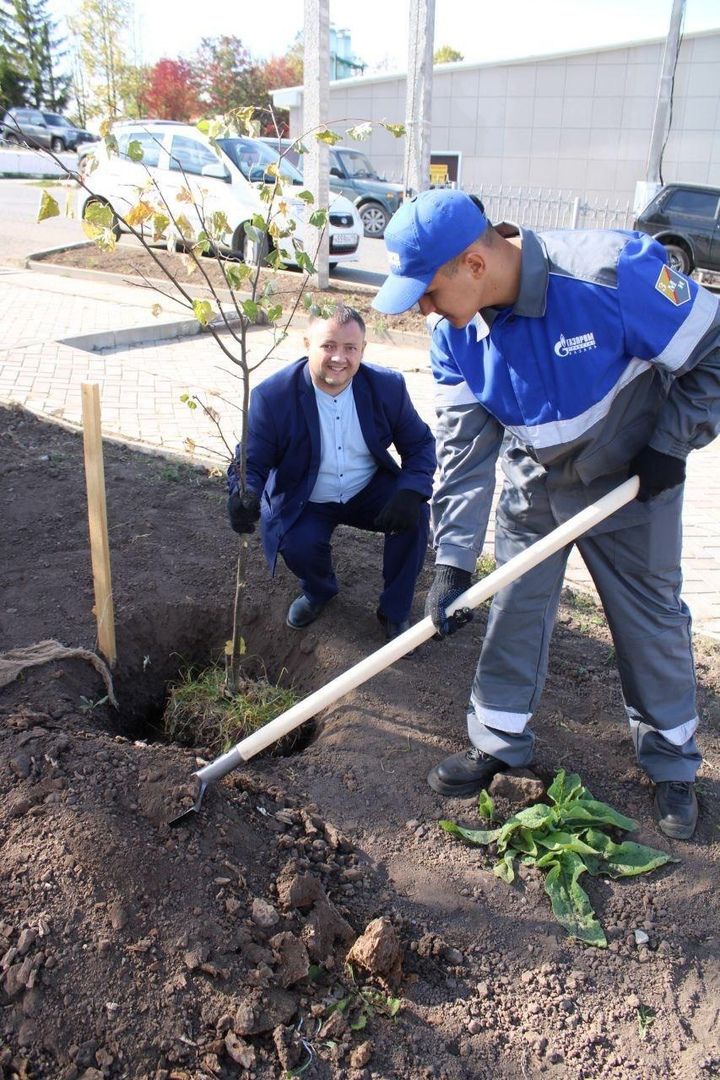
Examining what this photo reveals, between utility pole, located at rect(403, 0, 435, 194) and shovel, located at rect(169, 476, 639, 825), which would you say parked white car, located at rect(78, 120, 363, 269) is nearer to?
utility pole, located at rect(403, 0, 435, 194)

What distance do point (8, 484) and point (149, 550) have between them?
3.67 ft

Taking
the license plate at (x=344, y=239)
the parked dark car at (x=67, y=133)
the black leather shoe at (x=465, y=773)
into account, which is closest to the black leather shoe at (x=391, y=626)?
the black leather shoe at (x=465, y=773)

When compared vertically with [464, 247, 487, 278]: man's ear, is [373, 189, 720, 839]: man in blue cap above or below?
below

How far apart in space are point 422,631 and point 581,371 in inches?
32.8

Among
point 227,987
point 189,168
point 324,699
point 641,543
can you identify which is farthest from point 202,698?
point 189,168

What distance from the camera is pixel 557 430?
2424mm

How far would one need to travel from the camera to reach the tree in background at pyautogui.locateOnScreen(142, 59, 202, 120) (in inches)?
1396

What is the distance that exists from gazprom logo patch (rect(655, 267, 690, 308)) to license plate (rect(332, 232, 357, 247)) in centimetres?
1128

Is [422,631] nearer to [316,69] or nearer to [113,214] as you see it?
[113,214]

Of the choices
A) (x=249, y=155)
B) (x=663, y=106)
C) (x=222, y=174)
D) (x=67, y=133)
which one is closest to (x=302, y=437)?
(x=222, y=174)

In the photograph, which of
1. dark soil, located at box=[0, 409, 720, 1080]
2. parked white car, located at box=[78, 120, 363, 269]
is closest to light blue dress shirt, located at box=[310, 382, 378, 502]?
dark soil, located at box=[0, 409, 720, 1080]

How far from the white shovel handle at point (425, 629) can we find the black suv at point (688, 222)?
1418 cm

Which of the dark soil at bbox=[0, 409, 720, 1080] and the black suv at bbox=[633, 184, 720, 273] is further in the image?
the black suv at bbox=[633, 184, 720, 273]

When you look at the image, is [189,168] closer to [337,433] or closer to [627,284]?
[337,433]
